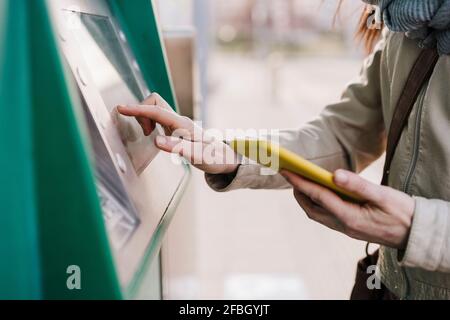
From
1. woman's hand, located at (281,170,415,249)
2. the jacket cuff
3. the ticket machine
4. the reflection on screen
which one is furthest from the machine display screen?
the jacket cuff

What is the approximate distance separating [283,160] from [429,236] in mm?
268

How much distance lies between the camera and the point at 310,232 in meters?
3.26

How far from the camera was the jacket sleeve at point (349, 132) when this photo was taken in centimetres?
109

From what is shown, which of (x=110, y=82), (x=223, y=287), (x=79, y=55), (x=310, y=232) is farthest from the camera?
(x=310, y=232)

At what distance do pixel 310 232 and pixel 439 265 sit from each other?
2542 millimetres

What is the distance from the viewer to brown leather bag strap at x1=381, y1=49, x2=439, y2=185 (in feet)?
2.89

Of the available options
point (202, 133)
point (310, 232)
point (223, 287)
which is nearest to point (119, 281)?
point (202, 133)

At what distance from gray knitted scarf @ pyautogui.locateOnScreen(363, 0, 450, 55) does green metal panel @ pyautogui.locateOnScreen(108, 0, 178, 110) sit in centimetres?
42

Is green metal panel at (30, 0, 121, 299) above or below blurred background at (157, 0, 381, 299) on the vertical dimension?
above

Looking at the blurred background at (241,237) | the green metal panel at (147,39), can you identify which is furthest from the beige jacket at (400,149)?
the green metal panel at (147,39)

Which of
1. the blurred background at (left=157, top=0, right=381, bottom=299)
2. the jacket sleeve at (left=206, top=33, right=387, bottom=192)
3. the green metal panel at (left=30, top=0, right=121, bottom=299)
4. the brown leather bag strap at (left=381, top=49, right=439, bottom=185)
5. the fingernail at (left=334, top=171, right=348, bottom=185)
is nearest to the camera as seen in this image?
the green metal panel at (left=30, top=0, right=121, bottom=299)

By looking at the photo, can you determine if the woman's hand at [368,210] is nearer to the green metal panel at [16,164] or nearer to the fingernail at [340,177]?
the fingernail at [340,177]

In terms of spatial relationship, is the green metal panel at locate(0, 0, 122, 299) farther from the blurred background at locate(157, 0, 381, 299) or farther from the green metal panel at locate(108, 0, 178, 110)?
the blurred background at locate(157, 0, 381, 299)

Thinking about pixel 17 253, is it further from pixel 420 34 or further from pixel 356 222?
pixel 420 34
